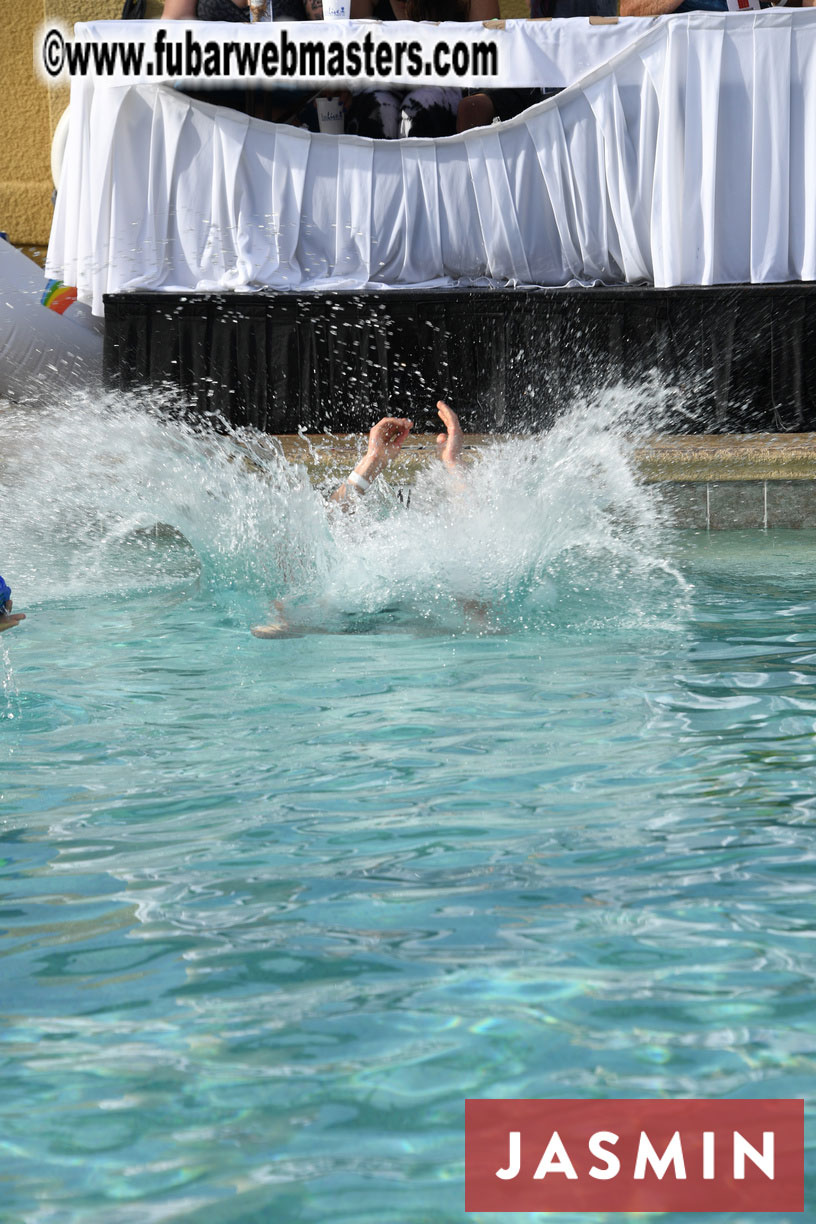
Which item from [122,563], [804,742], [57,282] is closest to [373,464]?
[122,563]

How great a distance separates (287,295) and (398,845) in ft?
17.9

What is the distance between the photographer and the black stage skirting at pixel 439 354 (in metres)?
7.40

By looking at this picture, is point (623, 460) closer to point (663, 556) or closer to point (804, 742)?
point (663, 556)

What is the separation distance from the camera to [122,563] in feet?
20.2

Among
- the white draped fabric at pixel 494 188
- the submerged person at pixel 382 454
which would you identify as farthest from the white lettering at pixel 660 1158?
the white draped fabric at pixel 494 188

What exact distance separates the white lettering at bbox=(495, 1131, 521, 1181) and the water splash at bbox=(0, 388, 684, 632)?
9.61 ft

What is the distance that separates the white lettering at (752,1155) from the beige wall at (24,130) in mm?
10276

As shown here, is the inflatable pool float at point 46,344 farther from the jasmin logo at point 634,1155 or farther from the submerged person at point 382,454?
the jasmin logo at point 634,1155

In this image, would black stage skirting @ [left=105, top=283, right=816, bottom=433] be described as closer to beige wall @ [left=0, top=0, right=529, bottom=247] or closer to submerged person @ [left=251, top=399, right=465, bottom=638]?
submerged person @ [left=251, top=399, right=465, bottom=638]

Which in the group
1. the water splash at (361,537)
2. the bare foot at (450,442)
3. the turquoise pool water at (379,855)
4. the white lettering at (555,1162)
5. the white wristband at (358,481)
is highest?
the bare foot at (450,442)

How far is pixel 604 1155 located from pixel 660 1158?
7cm

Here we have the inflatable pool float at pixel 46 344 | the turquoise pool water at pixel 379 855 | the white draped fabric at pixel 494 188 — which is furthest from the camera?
the inflatable pool float at pixel 46 344

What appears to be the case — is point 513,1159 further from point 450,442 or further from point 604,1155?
point 450,442

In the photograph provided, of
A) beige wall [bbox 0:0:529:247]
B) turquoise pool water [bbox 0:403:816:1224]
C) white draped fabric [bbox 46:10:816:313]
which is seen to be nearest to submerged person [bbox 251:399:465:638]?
turquoise pool water [bbox 0:403:816:1224]
